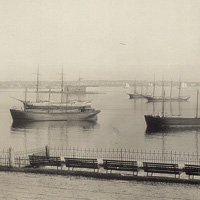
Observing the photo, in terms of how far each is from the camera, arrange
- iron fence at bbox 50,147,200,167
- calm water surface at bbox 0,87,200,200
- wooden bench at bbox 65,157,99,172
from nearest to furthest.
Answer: calm water surface at bbox 0,87,200,200
wooden bench at bbox 65,157,99,172
iron fence at bbox 50,147,200,167

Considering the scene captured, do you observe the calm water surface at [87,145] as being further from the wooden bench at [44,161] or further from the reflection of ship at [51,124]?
the wooden bench at [44,161]

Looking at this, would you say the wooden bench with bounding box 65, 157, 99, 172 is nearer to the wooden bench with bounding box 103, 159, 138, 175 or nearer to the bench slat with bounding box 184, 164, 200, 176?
the wooden bench with bounding box 103, 159, 138, 175

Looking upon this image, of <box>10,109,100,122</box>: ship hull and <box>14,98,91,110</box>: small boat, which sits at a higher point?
<box>14,98,91,110</box>: small boat

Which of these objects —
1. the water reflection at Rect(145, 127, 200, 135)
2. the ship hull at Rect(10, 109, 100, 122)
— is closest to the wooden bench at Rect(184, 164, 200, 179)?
the water reflection at Rect(145, 127, 200, 135)

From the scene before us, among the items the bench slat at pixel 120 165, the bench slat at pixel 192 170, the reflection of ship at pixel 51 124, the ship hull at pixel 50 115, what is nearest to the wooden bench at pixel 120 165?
the bench slat at pixel 120 165

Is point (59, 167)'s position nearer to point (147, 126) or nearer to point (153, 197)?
point (153, 197)

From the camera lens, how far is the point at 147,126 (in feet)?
143

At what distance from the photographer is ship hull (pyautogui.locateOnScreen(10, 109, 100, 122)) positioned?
4941 centimetres

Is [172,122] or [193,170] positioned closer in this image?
[193,170]

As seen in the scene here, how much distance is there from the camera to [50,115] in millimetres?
49812

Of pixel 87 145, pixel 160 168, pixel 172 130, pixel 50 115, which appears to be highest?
pixel 50 115

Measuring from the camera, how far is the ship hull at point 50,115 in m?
49.4

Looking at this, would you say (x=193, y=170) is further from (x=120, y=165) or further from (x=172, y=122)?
(x=172, y=122)

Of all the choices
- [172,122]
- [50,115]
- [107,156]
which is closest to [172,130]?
[172,122]
